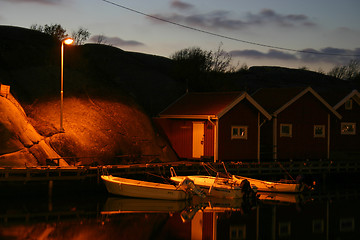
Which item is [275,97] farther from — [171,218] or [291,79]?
[291,79]

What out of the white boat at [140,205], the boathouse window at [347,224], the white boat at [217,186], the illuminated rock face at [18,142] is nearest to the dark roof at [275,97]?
the white boat at [217,186]

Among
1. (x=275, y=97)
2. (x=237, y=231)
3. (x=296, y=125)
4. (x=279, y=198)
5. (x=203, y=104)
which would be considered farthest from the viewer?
(x=275, y=97)

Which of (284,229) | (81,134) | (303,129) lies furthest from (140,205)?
(303,129)

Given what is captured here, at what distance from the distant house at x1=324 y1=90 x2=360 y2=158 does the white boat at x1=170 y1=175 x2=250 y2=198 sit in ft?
54.4

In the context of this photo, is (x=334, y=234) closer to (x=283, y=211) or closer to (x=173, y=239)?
(x=283, y=211)

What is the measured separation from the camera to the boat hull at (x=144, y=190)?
2931cm

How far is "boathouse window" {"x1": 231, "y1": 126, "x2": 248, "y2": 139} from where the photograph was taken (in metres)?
37.7

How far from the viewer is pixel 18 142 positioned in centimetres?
3106

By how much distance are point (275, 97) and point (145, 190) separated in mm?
16839

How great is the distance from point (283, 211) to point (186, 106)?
14.6 meters

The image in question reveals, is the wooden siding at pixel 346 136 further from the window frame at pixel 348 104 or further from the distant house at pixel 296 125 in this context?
the distant house at pixel 296 125

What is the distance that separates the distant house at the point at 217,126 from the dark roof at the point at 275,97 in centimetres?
223

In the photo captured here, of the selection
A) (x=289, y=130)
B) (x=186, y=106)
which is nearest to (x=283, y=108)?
(x=289, y=130)

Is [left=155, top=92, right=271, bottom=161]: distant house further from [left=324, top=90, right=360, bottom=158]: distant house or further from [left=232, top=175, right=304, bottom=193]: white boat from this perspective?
[left=324, top=90, right=360, bottom=158]: distant house
